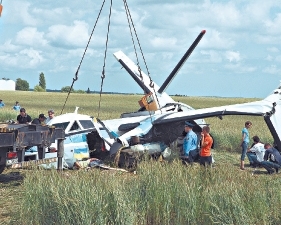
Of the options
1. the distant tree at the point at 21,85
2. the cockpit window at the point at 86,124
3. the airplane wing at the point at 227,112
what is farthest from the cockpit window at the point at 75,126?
the distant tree at the point at 21,85

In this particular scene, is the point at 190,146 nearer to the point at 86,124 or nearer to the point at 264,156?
the point at 264,156

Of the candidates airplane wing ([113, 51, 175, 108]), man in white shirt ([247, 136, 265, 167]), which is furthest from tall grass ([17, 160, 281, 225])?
airplane wing ([113, 51, 175, 108])

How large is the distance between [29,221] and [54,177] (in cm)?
103

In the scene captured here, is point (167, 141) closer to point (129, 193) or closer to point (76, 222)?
point (129, 193)

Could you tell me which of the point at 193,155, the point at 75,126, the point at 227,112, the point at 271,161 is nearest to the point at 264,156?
the point at 271,161

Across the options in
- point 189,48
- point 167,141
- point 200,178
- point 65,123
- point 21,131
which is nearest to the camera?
point 200,178

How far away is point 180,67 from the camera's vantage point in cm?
2172

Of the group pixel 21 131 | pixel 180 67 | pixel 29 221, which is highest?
pixel 180 67

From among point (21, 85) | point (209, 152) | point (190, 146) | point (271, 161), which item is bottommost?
point (271, 161)

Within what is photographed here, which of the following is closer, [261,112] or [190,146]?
[190,146]

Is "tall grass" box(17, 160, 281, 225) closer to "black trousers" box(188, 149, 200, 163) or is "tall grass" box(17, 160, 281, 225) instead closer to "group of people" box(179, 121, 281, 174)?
"group of people" box(179, 121, 281, 174)

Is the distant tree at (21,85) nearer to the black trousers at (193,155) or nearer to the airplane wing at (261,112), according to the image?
the airplane wing at (261,112)

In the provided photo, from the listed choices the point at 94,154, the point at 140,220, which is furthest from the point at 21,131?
the point at 94,154

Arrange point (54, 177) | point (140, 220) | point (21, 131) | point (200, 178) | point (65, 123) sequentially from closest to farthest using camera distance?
point (140, 220), point (54, 177), point (200, 178), point (21, 131), point (65, 123)
